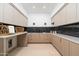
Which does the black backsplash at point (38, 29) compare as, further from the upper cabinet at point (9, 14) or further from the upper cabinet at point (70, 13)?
the upper cabinet at point (70, 13)

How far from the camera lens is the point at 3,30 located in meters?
3.96

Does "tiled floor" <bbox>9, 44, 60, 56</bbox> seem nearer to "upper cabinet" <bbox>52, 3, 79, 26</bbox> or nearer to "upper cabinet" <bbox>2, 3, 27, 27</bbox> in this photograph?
"upper cabinet" <bbox>2, 3, 27, 27</bbox>

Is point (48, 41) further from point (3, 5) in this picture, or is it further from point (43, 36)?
point (3, 5)

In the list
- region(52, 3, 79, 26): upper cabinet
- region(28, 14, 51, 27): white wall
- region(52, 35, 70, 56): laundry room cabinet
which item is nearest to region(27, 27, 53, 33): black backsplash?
region(28, 14, 51, 27): white wall

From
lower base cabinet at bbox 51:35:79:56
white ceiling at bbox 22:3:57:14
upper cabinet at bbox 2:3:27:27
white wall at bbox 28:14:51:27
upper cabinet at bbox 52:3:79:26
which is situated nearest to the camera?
lower base cabinet at bbox 51:35:79:56

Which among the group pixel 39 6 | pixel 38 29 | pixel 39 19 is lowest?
pixel 38 29

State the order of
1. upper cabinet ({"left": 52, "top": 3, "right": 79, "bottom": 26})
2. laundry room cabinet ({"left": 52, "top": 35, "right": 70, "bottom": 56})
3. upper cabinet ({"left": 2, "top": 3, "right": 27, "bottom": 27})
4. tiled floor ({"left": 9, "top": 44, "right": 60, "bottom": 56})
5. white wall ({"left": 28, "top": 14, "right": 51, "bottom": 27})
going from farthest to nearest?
white wall ({"left": 28, "top": 14, "right": 51, "bottom": 27}), tiled floor ({"left": 9, "top": 44, "right": 60, "bottom": 56}), upper cabinet ({"left": 2, "top": 3, "right": 27, "bottom": 27}), laundry room cabinet ({"left": 52, "top": 35, "right": 70, "bottom": 56}), upper cabinet ({"left": 52, "top": 3, "right": 79, "bottom": 26})

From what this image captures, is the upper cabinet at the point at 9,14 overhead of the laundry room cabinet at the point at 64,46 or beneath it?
overhead

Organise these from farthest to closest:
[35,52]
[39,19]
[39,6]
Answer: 1. [39,19]
2. [39,6]
3. [35,52]

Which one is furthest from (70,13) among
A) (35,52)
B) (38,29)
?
(38,29)

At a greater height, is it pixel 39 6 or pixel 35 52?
pixel 39 6

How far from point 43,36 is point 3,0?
24.4 feet

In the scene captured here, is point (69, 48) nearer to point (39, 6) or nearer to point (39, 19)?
point (39, 6)

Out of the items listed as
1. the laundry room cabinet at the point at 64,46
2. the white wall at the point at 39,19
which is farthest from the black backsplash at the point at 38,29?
the laundry room cabinet at the point at 64,46
